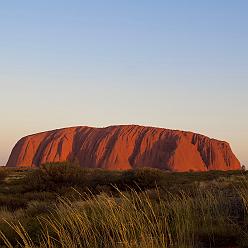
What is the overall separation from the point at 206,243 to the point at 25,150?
375 ft

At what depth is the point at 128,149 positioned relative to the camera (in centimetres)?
10956

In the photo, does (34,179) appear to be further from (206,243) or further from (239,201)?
(206,243)

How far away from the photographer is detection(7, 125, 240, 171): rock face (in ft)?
344

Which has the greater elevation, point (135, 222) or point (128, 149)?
point (135, 222)

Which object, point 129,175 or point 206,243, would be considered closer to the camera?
point 206,243

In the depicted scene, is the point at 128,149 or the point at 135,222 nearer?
the point at 135,222

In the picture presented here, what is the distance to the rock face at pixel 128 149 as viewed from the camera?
105m

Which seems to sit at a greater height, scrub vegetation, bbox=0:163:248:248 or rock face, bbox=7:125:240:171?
scrub vegetation, bbox=0:163:248:248

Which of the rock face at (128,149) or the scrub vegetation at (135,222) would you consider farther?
the rock face at (128,149)

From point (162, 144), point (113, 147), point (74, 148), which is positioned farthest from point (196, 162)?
point (74, 148)

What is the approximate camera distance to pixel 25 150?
11869 centimetres

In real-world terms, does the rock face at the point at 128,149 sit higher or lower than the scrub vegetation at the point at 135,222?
lower

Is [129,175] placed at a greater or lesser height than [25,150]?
greater

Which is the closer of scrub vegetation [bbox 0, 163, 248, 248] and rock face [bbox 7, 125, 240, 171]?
scrub vegetation [bbox 0, 163, 248, 248]
